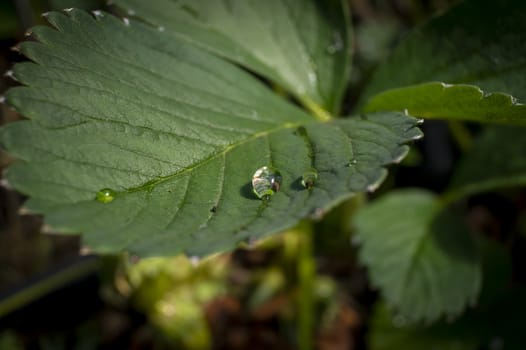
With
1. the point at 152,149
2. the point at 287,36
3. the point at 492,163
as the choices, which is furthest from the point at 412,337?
the point at 152,149

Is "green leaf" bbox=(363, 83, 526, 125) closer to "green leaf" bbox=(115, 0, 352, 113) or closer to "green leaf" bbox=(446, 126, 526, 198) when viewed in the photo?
"green leaf" bbox=(115, 0, 352, 113)

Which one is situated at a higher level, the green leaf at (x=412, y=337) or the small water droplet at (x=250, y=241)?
the small water droplet at (x=250, y=241)

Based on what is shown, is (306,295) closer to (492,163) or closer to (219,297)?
(219,297)

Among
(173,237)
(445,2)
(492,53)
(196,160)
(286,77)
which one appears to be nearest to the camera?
(173,237)

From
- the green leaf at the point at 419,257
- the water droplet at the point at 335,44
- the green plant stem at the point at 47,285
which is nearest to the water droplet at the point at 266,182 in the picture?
the water droplet at the point at 335,44

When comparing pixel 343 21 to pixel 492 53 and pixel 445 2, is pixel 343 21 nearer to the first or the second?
pixel 492 53

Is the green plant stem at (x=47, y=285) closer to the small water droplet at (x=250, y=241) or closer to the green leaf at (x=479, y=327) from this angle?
the green leaf at (x=479, y=327)

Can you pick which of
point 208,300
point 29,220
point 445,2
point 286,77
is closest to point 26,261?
point 29,220
